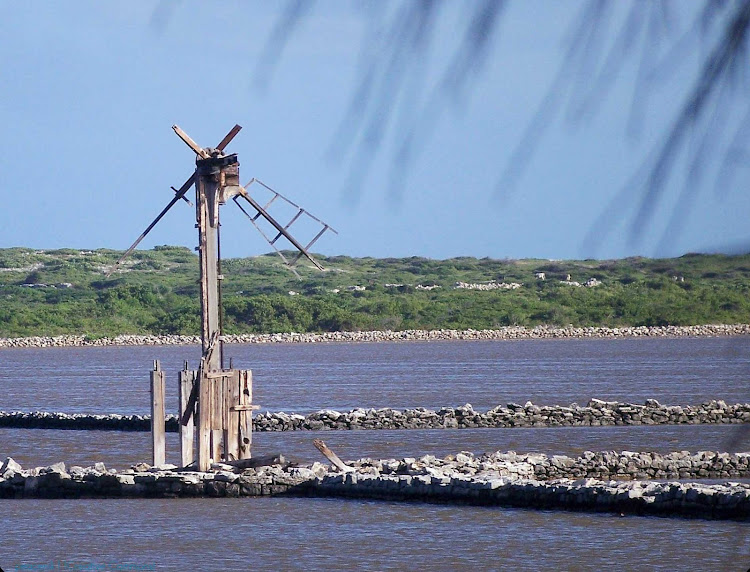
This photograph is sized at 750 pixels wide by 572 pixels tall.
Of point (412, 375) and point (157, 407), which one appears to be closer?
point (157, 407)

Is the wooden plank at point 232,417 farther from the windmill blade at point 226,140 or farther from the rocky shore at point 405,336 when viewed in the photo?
the rocky shore at point 405,336

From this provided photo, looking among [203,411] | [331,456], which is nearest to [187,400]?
[203,411]

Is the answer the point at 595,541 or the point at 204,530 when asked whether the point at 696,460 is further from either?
the point at 204,530

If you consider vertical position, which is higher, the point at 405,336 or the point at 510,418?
the point at 405,336

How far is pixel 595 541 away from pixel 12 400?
28.5m

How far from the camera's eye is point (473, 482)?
14.6 metres

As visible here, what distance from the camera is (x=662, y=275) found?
239cm

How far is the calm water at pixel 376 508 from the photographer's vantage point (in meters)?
11.7

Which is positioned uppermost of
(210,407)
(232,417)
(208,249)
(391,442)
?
(208,249)

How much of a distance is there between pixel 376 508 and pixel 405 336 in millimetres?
71352

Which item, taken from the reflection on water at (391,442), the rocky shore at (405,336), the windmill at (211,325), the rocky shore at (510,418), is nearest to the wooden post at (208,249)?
the windmill at (211,325)

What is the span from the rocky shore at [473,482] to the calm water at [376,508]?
0.95ft

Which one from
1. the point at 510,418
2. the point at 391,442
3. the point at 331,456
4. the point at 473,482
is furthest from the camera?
the point at 510,418

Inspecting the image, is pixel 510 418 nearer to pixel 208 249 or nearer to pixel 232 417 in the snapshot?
pixel 232 417
